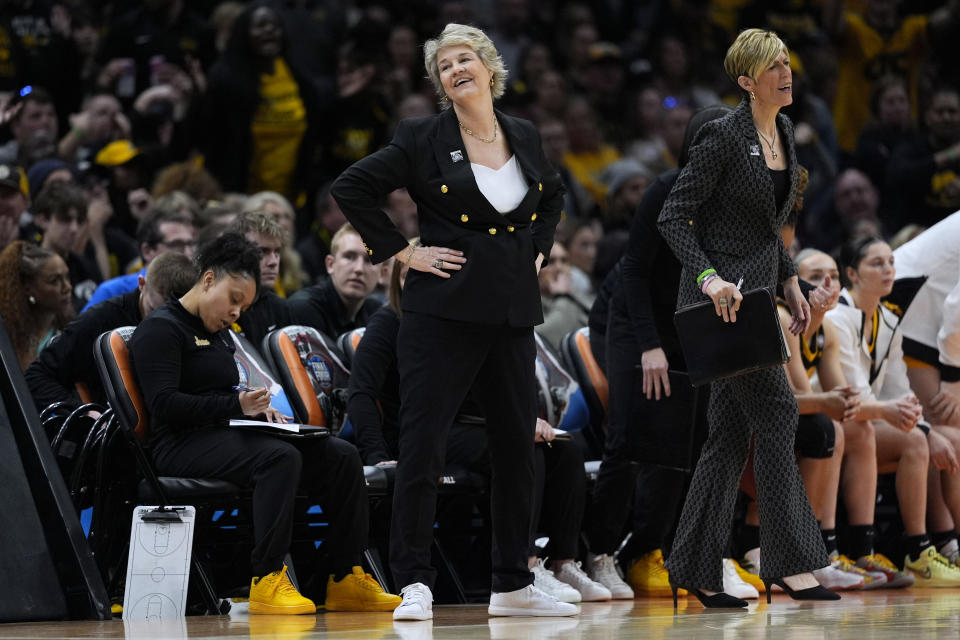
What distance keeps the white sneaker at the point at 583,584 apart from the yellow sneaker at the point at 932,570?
1.67 metres

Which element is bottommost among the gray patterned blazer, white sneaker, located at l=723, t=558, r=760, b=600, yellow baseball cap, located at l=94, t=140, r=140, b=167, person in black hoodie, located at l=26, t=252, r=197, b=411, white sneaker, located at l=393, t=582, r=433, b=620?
white sneaker, located at l=723, t=558, r=760, b=600

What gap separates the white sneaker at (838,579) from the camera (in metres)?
6.08

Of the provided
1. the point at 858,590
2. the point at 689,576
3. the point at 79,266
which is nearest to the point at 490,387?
the point at 689,576

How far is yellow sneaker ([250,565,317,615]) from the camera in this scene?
4.88 m

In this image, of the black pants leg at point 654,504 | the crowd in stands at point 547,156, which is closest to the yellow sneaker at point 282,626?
the crowd in stands at point 547,156

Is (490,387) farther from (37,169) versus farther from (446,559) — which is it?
(37,169)

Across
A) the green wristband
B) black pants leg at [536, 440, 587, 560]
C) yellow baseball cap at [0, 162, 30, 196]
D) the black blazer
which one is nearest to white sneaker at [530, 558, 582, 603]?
black pants leg at [536, 440, 587, 560]

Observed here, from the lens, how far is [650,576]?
604 centimetres

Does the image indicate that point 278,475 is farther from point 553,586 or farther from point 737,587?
point 737,587

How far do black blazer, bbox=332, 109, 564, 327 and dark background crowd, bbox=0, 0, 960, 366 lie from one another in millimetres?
2178

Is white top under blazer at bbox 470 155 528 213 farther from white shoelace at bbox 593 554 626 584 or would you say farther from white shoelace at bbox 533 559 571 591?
white shoelace at bbox 593 554 626 584

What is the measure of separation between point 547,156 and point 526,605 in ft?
8.45

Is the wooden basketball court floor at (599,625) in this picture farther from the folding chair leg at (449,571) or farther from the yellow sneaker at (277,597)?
the folding chair leg at (449,571)

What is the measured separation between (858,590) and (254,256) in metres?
2.94
